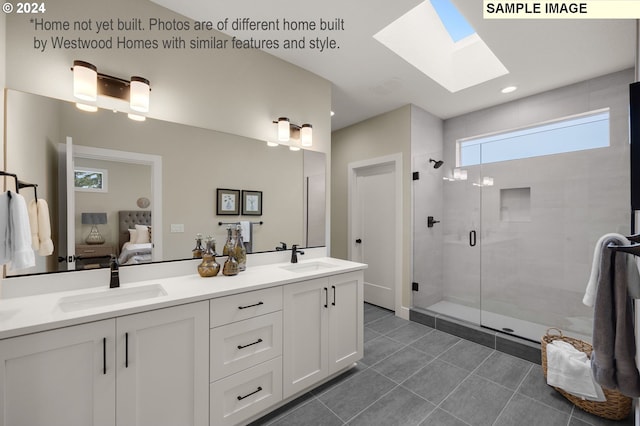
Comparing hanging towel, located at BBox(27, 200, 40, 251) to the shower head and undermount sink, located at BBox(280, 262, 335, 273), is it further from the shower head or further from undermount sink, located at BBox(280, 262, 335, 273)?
the shower head

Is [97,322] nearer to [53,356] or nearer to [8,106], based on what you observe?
[53,356]

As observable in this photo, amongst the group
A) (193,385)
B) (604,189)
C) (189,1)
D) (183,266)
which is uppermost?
(189,1)

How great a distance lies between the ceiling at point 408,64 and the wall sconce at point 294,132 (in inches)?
23.7

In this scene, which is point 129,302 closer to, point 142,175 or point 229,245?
point 229,245

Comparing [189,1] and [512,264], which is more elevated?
[189,1]

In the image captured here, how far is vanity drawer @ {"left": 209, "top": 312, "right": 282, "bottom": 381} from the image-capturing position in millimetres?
1436

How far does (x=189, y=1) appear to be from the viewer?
1.76 m

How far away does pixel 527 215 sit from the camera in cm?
314

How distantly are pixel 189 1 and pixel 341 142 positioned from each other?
Result: 111 inches

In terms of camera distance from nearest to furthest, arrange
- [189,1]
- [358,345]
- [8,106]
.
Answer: [8,106]
[189,1]
[358,345]

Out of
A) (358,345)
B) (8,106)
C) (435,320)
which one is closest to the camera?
(8,106)

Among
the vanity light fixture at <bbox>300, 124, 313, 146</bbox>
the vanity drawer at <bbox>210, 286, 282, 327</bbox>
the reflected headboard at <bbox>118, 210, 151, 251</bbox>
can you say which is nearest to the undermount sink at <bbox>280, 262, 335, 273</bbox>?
the vanity drawer at <bbox>210, 286, 282, 327</bbox>

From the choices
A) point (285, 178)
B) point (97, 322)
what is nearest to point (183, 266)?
point (97, 322)

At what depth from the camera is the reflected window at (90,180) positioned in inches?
59.6
